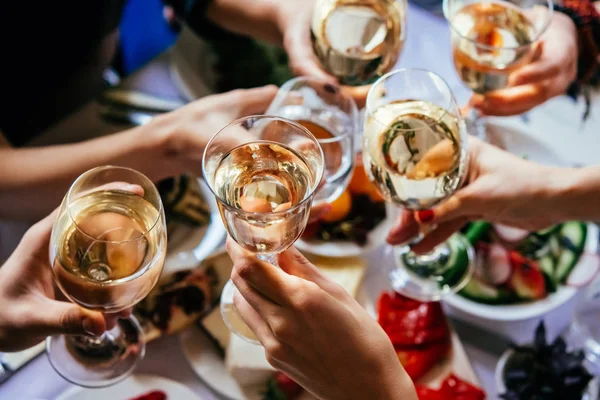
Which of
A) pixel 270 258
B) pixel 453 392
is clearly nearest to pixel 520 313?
pixel 453 392

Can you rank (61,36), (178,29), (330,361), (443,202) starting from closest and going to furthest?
(330,361), (443,202), (61,36), (178,29)

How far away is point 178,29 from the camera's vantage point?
137 centimetres

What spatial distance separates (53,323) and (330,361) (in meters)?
0.34

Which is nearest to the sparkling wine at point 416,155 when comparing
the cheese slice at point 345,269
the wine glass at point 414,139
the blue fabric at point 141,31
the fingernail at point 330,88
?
the wine glass at point 414,139

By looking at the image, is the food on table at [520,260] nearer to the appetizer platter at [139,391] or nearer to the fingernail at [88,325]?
the appetizer platter at [139,391]

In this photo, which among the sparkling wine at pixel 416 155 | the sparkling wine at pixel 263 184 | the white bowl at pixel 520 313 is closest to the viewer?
the sparkling wine at pixel 263 184

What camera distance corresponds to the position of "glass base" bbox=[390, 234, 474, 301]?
107cm

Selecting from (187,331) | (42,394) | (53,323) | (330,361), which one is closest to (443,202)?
(330,361)

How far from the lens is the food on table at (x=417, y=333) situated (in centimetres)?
99

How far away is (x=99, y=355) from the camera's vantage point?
0.99m

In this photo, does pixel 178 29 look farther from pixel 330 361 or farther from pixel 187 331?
pixel 330 361

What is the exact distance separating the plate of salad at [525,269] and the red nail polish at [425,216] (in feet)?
0.53

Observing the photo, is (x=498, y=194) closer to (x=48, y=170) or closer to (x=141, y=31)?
(x=48, y=170)

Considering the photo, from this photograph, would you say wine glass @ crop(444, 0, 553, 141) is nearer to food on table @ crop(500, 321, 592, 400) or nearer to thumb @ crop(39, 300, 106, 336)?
food on table @ crop(500, 321, 592, 400)
